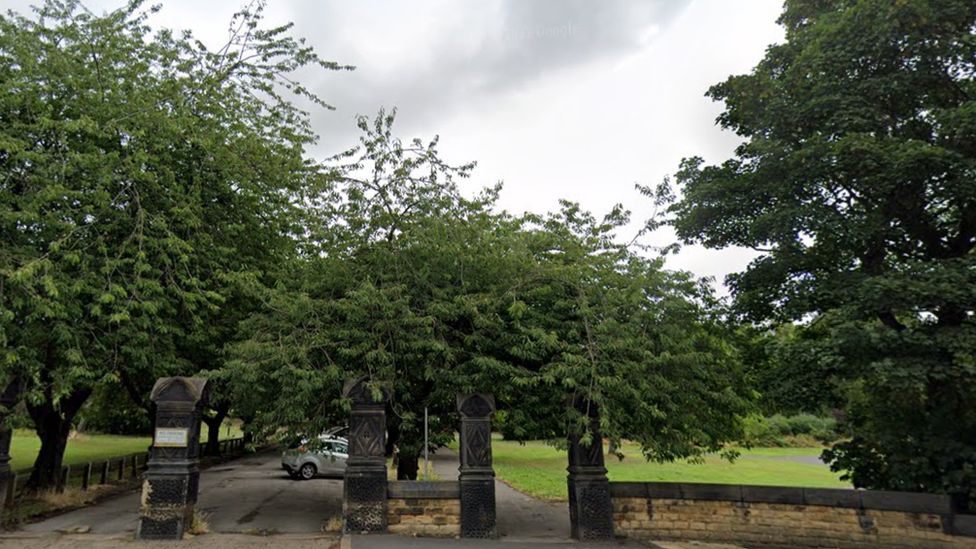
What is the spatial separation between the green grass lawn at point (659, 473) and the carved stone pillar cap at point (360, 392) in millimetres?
8510

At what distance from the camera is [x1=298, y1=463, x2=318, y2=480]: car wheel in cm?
1945

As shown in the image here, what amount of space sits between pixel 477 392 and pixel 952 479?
7563 mm

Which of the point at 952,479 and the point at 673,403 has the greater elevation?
the point at 673,403

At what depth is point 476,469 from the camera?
31.1 feet

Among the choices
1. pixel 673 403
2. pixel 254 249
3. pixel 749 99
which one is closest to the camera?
pixel 673 403

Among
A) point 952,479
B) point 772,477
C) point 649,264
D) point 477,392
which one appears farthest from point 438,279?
point 772,477

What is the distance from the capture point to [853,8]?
31.1 ft

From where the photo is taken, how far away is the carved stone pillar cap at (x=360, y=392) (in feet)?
31.0

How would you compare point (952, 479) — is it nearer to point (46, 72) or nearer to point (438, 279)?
point (438, 279)

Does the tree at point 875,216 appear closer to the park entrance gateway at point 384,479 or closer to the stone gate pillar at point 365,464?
the park entrance gateway at point 384,479

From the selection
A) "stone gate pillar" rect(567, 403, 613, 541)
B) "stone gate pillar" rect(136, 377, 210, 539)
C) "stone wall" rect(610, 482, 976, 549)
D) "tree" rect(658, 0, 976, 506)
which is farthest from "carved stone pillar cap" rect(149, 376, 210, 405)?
"tree" rect(658, 0, 976, 506)

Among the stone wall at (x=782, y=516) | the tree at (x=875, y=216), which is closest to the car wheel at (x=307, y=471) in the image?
the stone wall at (x=782, y=516)

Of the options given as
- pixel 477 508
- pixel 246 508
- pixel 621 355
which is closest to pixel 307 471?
pixel 246 508

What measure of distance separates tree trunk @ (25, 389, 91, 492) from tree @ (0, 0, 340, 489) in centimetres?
4
